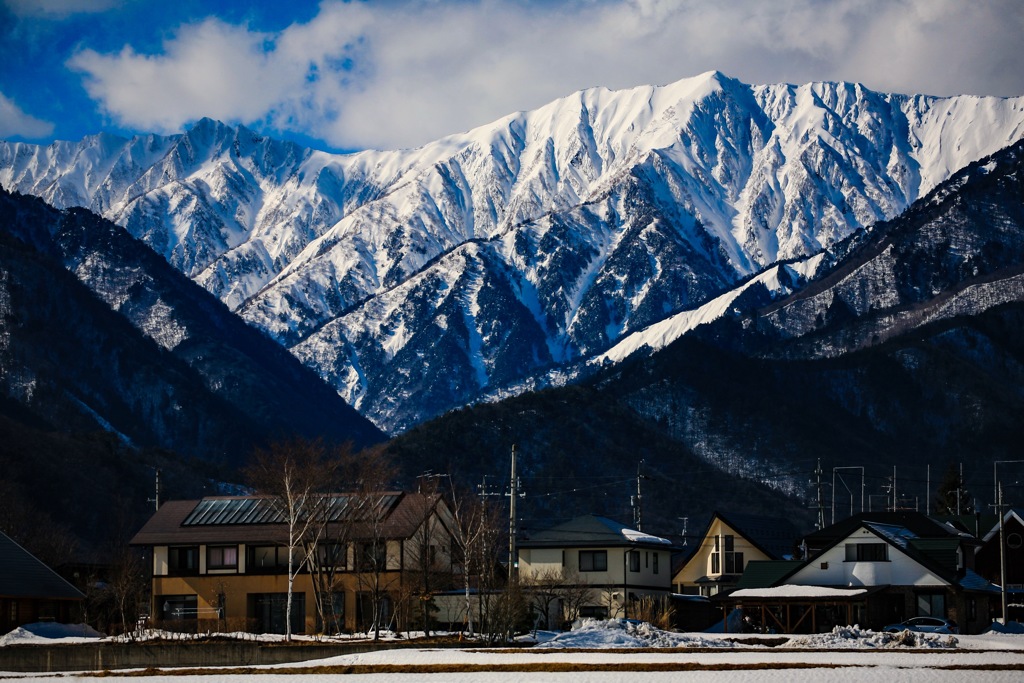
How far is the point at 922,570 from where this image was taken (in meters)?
87.8

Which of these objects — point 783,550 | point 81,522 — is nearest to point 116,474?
point 81,522

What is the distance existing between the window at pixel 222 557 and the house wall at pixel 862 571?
1258 inches

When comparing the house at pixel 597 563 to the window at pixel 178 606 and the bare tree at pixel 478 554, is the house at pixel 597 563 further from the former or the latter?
the window at pixel 178 606

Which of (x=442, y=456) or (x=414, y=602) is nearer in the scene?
(x=414, y=602)

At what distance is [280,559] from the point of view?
90.6 meters

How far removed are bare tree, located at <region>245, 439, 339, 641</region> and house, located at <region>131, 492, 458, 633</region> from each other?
0.76 meters

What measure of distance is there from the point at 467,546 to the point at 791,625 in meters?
20.8

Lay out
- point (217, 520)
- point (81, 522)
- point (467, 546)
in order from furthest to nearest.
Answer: point (81, 522) → point (217, 520) → point (467, 546)

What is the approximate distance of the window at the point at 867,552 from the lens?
88938mm

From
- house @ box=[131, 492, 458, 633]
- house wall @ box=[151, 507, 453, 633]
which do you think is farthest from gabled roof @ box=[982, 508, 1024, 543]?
house wall @ box=[151, 507, 453, 633]

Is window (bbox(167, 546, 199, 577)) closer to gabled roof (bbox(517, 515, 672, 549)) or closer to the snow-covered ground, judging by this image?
gabled roof (bbox(517, 515, 672, 549))

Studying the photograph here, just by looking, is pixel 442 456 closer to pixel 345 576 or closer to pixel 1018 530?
pixel 1018 530

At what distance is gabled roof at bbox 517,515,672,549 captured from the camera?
93188 mm

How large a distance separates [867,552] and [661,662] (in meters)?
36.7
